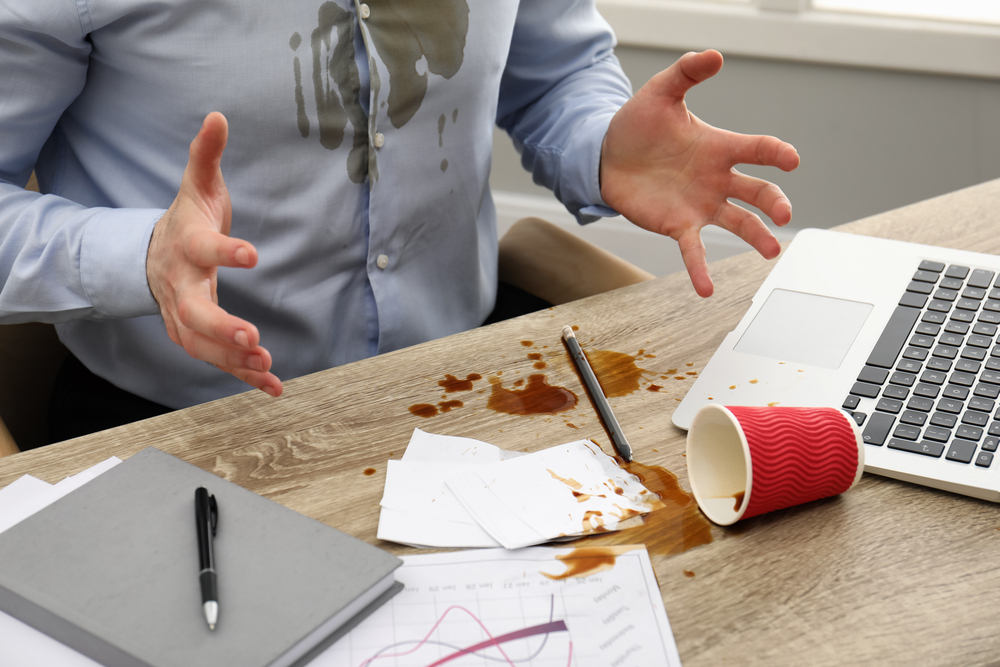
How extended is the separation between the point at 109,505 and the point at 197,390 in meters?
0.41

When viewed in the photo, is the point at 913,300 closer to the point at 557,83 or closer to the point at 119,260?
the point at 557,83

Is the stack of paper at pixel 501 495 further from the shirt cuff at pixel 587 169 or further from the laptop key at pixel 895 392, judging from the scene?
the shirt cuff at pixel 587 169

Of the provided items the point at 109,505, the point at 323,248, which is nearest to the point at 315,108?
the point at 323,248

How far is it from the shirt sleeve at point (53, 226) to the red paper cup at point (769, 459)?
18.9 inches

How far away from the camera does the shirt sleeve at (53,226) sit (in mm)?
725

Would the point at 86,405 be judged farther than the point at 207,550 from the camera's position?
Yes

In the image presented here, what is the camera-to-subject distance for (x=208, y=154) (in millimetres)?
598

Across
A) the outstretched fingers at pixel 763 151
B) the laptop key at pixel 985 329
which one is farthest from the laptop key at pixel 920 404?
the outstretched fingers at pixel 763 151

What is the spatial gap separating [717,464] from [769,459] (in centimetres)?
6

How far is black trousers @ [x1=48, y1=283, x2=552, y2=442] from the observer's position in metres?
0.94

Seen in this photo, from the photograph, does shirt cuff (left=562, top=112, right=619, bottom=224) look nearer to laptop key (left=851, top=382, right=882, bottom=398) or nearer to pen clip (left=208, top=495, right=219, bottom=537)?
laptop key (left=851, top=382, right=882, bottom=398)

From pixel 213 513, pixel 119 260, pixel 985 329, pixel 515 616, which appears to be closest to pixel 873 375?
pixel 985 329

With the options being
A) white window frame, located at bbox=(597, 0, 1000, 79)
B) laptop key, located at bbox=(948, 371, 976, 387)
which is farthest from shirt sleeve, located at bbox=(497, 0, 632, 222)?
white window frame, located at bbox=(597, 0, 1000, 79)

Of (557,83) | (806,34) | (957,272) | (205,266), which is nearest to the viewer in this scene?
(205,266)
